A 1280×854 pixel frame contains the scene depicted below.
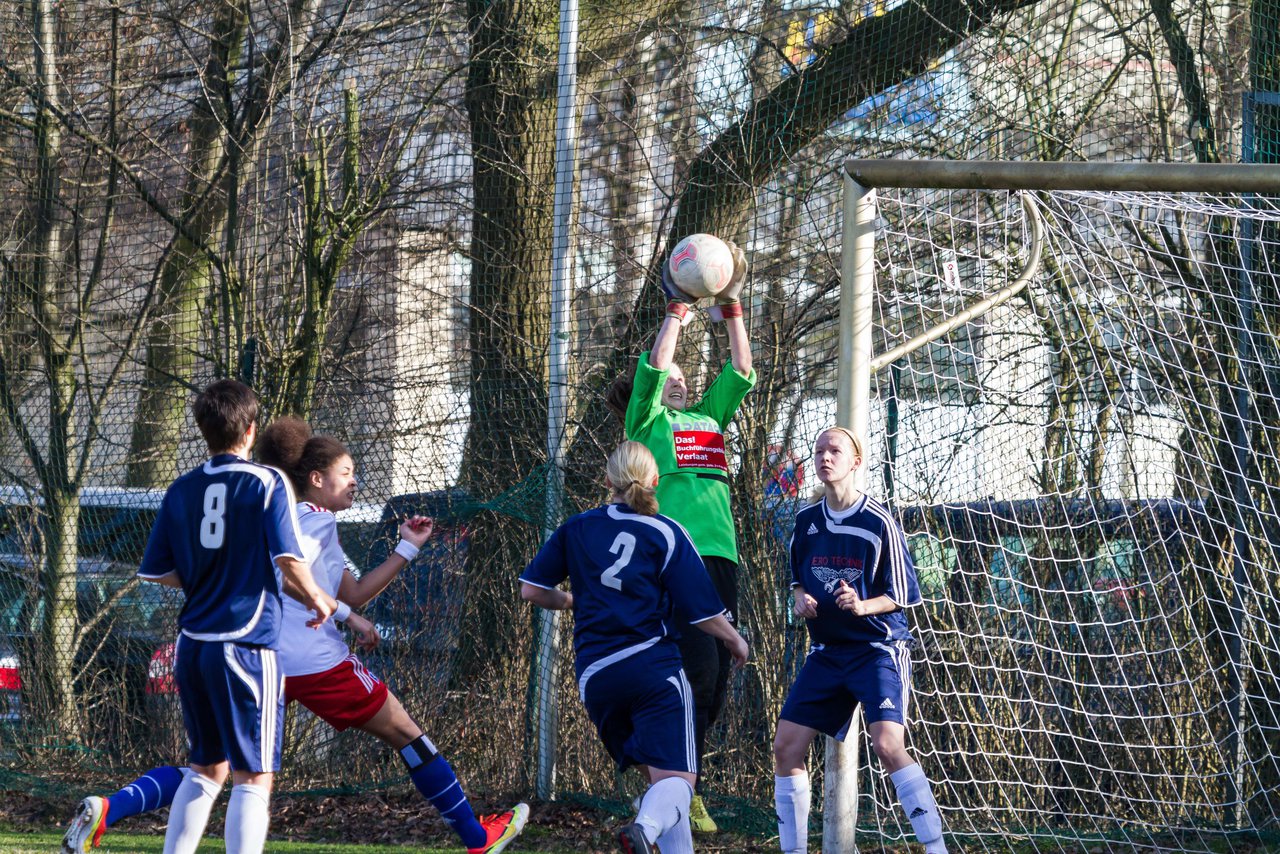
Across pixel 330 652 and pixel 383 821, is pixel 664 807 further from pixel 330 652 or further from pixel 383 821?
pixel 383 821

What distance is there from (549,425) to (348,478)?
2322mm

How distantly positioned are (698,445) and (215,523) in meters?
1.83

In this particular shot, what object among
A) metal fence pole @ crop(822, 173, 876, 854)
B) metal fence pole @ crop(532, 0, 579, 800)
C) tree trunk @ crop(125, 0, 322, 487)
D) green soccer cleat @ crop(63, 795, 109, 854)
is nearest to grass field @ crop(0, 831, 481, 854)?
metal fence pole @ crop(532, 0, 579, 800)

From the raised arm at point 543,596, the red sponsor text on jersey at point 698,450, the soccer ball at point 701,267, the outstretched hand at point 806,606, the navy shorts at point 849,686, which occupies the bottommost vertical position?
the navy shorts at point 849,686

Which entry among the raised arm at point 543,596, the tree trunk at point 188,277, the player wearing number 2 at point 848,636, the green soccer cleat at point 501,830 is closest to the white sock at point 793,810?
the player wearing number 2 at point 848,636

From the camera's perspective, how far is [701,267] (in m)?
5.04

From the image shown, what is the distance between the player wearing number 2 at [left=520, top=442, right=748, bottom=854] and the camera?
4.29 metres

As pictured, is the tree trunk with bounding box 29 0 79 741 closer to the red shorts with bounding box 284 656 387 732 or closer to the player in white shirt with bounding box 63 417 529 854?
the player in white shirt with bounding box 63 417 529 854

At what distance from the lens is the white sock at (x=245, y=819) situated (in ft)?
13.4

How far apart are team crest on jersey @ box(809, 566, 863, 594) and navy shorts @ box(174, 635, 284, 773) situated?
2.03m

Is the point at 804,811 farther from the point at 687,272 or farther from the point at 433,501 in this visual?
the point at 433,501

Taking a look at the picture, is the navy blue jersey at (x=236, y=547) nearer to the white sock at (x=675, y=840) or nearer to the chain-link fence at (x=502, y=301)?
the white sock at (x=675, y=840)

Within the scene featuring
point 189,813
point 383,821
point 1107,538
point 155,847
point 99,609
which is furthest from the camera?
point 99,609

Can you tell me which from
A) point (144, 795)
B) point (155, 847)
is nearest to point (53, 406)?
point (155, 847)
